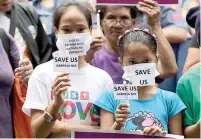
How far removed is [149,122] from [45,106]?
0.52m

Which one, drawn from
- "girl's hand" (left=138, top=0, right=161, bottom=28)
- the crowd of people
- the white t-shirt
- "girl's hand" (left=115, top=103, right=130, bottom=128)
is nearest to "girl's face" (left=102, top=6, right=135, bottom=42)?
the crowd of people

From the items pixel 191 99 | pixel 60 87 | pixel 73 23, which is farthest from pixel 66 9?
pixel 191 99

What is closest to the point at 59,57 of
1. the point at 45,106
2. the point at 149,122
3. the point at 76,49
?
the point at 76,49

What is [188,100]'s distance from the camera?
311 centimetres

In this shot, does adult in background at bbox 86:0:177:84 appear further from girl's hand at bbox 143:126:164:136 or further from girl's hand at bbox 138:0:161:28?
girl's hand at bbox 143:126:164:136

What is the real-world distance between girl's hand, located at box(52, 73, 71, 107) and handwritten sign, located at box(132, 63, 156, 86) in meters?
0.30

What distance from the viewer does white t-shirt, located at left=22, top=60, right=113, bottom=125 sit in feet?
10.3

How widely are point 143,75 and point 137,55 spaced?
16 centimetres

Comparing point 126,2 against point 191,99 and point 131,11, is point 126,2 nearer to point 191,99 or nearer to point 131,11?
point 131,11

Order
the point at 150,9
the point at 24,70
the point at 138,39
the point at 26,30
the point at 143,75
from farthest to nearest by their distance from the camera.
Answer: the point at 26,30 → the point at 24,70 → the point at 150,9 → the point at 138,39 → the point at 143,75

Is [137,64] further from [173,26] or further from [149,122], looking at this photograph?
[173,26]

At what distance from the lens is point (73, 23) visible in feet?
10.5

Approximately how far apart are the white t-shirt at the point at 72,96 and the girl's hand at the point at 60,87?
0.20 metres

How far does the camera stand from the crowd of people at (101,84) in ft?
9.80
